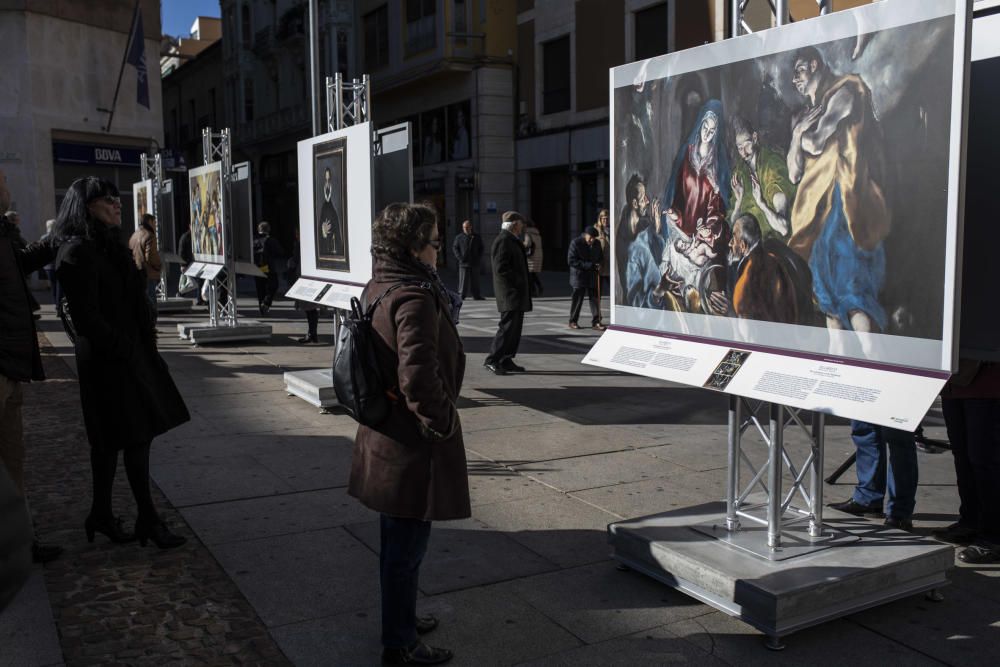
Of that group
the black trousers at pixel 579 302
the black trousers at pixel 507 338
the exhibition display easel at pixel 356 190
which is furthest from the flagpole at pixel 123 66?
the black trousers at pixel 507 338

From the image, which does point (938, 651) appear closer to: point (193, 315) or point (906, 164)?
point (906, 164)

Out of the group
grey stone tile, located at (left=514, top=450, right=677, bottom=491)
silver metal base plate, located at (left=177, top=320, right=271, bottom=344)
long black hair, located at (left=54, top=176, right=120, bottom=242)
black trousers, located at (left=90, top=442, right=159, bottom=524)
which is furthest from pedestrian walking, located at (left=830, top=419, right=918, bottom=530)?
silver metal base plate, located at (left=177, top=320, right=271, bottom=344)

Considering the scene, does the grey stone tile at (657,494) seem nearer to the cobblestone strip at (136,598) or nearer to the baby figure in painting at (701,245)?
the baby figure in painting at (701,245)

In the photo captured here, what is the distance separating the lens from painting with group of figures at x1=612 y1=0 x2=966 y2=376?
3455mm

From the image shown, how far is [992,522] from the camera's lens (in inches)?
189

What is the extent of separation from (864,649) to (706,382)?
48.9 inches

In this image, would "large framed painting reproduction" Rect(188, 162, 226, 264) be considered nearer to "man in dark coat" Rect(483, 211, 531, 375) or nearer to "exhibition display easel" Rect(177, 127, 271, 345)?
"exhibition display easel" Rect(177, 127, 271, 345)

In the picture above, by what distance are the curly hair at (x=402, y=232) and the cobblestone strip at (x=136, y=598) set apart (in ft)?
5.45

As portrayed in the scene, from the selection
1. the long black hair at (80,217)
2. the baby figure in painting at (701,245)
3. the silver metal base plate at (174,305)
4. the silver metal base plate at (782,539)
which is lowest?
the silver metal base plate at (782,539)

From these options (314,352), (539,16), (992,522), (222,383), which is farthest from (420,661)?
(539,16)

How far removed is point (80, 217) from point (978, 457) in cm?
461

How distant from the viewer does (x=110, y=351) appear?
15.5ft

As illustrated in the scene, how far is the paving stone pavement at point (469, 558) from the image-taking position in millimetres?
3840

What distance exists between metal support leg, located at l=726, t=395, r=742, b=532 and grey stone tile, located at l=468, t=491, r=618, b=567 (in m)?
0.69
